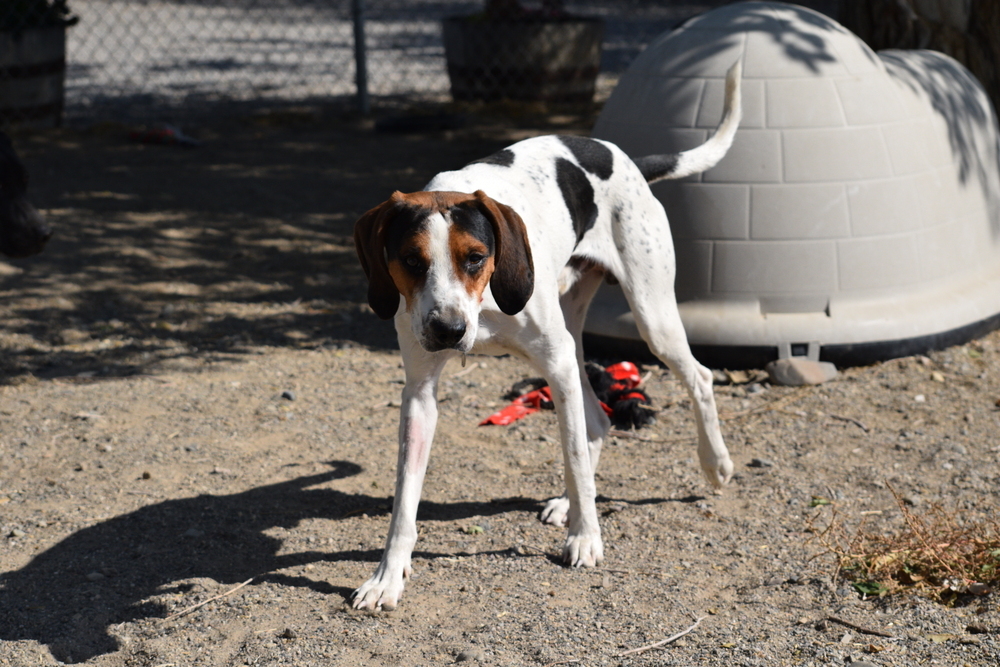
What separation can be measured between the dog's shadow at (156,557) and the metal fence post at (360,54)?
8051mm

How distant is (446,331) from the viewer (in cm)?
305

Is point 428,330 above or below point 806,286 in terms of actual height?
above

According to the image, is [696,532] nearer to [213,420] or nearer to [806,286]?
[806,286]

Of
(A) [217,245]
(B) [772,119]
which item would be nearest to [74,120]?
(A) [217,245]

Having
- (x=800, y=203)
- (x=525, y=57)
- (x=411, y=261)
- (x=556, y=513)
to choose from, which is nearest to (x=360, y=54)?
(x=525, y=57)

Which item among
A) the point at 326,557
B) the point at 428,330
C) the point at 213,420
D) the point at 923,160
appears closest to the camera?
the point at 428,330

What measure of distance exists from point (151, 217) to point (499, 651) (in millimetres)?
6269

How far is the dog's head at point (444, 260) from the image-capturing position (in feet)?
10.1

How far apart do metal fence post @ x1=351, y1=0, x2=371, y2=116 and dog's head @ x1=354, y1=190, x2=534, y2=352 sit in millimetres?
9085

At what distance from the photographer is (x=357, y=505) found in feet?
14.7

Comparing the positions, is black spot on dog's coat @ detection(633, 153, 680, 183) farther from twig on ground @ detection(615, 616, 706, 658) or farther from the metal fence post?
the metal fence post

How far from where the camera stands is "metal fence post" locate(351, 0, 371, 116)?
1174 centimetres

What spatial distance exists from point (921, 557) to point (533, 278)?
176 cm

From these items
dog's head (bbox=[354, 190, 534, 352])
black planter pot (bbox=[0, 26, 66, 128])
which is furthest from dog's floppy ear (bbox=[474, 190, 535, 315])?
black planter pot (bbox=[0, 26, 66, 128])
